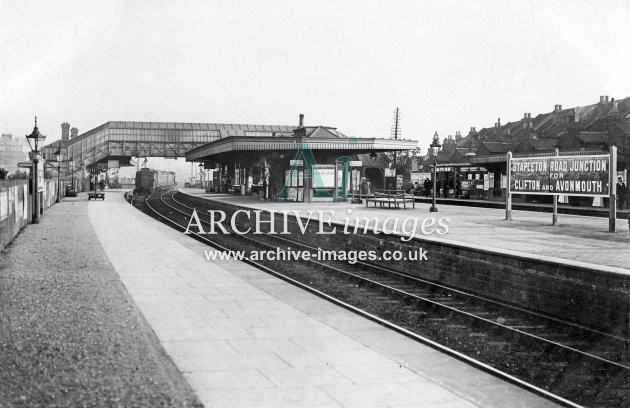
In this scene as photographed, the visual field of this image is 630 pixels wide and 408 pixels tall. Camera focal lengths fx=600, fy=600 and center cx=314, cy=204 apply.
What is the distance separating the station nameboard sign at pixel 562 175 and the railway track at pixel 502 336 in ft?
20.6

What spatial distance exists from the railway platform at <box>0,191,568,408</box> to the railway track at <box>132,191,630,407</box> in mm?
397

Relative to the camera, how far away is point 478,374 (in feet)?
19.8

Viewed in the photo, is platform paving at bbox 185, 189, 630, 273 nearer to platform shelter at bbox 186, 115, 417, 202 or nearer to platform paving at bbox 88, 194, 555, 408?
platform paving at bbox 88, 194, 555, 408

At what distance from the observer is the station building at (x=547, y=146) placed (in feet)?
108

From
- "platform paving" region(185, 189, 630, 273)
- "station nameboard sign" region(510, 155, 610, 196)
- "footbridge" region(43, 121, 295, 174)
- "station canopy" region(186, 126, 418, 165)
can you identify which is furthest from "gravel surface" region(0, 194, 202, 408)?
"footbridge" region(43, 121, 295, 174)

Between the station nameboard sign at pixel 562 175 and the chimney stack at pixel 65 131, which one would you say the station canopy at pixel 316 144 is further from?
the chimney stack at pixel 65 131

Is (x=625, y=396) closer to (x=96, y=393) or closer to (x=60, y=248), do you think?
(x=96, y=393)

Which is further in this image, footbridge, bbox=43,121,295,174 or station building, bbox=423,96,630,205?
footbridge, bbox=43,121,295,174

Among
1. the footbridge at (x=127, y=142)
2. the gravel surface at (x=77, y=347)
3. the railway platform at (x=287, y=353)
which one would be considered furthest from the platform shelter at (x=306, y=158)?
the footbridge at (x=127, y=142)

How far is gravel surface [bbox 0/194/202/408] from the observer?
471 centimetres

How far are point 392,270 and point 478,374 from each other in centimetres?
775

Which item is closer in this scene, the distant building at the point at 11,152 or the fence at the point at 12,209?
the fence at the point at 12,209

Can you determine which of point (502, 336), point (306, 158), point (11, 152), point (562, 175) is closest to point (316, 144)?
point (306, 158)

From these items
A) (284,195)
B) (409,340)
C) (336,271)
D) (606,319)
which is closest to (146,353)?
(409,340)
